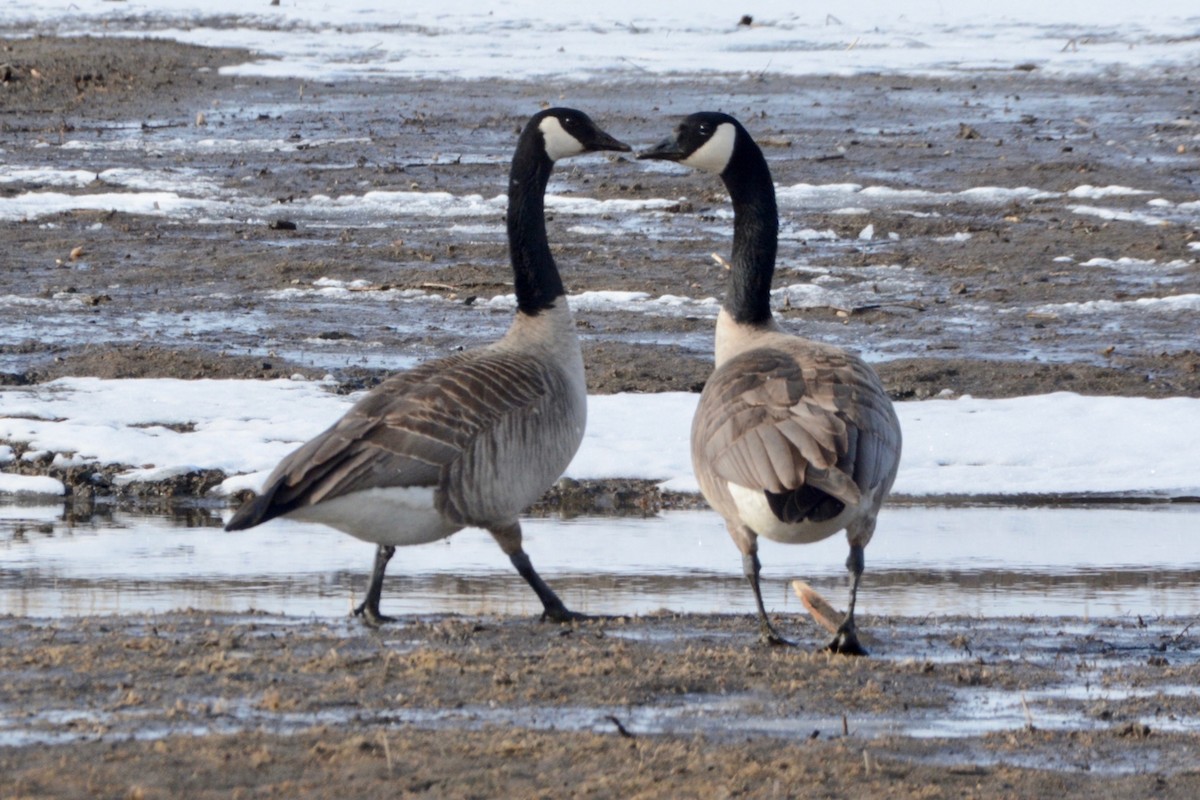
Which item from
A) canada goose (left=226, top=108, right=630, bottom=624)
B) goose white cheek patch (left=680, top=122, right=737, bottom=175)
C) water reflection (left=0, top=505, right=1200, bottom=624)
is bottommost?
water reflection (left=0, top=505, right=1200, bottom=624)

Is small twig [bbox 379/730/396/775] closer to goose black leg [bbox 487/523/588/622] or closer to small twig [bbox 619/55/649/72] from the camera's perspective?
goose black leg [bbox 487/523/588/622]

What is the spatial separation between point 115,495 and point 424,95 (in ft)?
56.8

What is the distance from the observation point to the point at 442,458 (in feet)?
19.5

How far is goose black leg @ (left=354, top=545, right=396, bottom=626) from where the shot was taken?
237 inches

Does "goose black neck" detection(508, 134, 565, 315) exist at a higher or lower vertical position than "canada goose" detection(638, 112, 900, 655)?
higher

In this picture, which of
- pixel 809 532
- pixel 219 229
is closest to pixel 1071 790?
pixel 809 532

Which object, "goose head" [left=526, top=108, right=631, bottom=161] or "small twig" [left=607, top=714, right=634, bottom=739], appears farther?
"goose head" [left=526, top=108, right=631, bottom=161]

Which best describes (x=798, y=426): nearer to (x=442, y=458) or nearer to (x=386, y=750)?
(x=442, y=458)

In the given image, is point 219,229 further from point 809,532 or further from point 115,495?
point 809,532

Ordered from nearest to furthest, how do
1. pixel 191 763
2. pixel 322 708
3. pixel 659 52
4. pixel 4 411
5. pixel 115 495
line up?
pixel 191 763 → pixel 322 708 → pixel 115 495 → pixel 4 411 → pixel 659 52

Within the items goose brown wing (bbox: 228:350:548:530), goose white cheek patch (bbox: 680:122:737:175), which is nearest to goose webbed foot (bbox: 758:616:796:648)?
goose brown wing (bbox: 228:350:548:530)

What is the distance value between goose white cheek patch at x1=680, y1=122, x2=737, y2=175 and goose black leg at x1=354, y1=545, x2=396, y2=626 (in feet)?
7.11

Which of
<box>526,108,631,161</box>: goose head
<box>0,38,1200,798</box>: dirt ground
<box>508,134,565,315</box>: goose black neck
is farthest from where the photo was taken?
<box>526,108,631,161</box>: goose head

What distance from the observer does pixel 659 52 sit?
31766 millimetres
